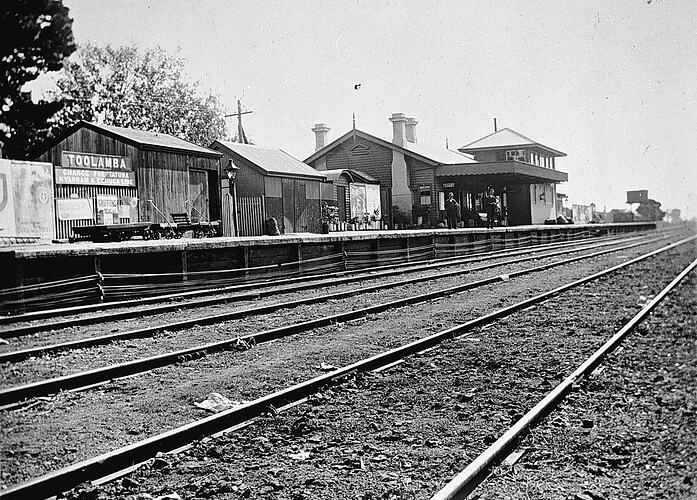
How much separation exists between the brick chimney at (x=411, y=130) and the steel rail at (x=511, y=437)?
40.0m

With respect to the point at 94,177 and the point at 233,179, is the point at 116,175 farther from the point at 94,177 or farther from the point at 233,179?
the point at 233,179

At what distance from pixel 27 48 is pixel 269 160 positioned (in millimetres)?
26855

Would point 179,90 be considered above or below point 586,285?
above

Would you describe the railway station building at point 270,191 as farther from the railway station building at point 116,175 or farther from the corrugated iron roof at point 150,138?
the railway station building at point 116,175

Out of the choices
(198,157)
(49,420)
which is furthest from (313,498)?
(198,157)

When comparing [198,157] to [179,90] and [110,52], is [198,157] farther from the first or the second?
[110,52]

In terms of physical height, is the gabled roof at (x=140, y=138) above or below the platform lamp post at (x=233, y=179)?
above

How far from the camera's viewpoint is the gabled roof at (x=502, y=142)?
46531 millimetres

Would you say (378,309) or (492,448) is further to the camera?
(378,309)

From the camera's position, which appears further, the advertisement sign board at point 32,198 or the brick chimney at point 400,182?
the brick chimney at point 400,182

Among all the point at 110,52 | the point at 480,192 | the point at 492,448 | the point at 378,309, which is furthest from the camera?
the point at 480,192

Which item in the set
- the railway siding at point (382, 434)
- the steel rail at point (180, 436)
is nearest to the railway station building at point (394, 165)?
the railway siding at point (382, 434)

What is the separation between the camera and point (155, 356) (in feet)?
23.2

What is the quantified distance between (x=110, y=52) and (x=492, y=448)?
4156mm
